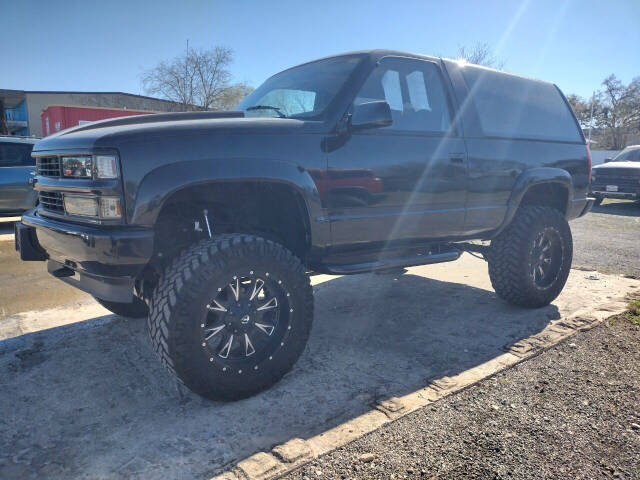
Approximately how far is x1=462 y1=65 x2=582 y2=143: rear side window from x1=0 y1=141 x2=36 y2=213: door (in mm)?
7279

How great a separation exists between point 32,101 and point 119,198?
137 feet

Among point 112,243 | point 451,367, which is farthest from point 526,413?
point 112,243

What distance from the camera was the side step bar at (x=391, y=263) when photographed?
3012 millimetres

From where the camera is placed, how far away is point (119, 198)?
223 centimetres

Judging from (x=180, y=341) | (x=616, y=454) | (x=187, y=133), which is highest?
(x=187, y=133)

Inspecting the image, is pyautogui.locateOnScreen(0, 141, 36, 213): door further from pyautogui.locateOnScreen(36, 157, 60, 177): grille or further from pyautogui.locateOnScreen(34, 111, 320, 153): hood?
pyautogui.locateOnScreen(34, 111, 320, 153): hood

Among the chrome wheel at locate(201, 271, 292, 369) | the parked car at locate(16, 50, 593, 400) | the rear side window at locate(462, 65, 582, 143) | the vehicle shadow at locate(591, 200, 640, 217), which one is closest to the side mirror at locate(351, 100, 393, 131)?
the parked car at locate(16, 50, 593, 400)

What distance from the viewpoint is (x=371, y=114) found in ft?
9.16

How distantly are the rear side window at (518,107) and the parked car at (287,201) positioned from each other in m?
0.02

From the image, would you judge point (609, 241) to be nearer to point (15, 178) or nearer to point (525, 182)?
point (525, 182)

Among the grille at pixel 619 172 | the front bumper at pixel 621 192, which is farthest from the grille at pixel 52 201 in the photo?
the grille at pixel 619 172

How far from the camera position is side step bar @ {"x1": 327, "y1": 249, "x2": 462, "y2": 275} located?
301cm

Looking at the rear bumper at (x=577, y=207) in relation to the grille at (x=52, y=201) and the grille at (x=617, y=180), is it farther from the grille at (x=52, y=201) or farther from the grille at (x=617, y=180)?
the grille at (x=617, y=180)

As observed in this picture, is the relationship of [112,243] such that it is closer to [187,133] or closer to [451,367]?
[187,133]
